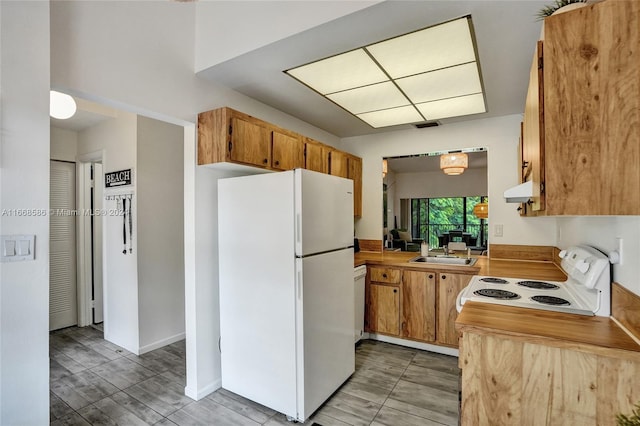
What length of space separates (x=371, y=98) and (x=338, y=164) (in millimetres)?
972

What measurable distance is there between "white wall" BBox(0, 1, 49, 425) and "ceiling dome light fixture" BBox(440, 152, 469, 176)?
3.57 meters

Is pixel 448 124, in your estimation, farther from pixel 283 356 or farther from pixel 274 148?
pixel 283 356

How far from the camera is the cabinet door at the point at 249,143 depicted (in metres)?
2.31

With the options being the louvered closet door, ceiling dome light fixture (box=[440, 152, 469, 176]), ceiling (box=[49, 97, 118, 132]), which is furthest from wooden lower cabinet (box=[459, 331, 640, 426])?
the louvered closet door

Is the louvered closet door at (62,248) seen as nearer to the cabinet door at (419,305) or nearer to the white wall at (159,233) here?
the white wall at (159,233)

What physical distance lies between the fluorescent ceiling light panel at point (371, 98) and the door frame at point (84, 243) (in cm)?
315

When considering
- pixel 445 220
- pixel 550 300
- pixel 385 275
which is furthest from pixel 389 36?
pixel 445 220

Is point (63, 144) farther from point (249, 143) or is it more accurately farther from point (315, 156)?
point (315, 156)

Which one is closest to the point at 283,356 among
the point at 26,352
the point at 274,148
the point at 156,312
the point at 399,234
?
the point at 26,352

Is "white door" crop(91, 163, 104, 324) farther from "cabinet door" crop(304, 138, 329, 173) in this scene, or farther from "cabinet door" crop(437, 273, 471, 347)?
"cabinet door" crop(437, 273, 471, 347)

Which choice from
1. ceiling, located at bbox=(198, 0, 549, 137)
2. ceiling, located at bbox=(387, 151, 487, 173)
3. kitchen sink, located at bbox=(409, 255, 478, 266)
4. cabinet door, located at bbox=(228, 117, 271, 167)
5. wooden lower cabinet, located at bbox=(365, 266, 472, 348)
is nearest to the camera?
ceiling, located at bbox=(198, 0, 549, 137)

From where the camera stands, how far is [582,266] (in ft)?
5.50

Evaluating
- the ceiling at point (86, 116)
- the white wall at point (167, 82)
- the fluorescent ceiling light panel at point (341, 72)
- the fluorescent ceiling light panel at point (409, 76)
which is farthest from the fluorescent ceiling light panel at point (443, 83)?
the ceiling at point (86, 116)

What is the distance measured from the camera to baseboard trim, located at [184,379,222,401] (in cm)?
240
